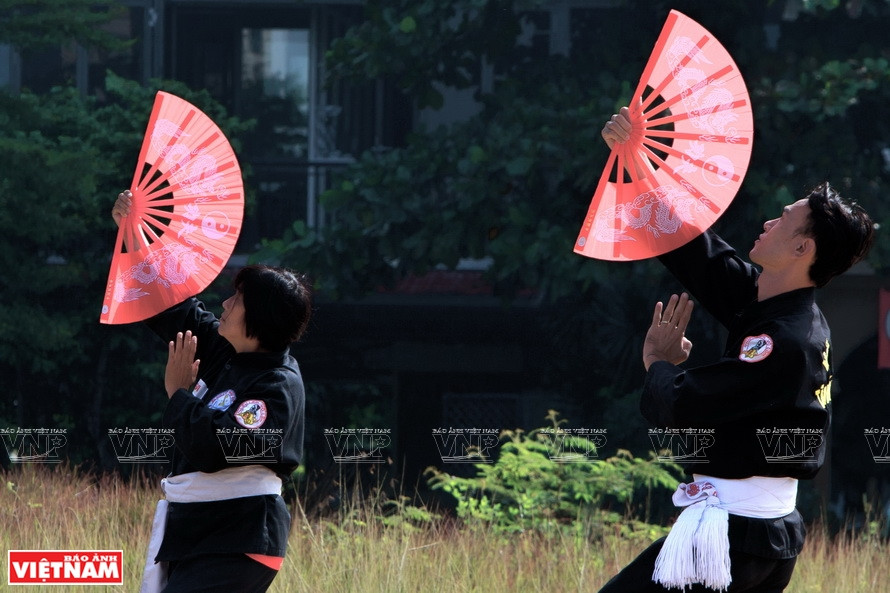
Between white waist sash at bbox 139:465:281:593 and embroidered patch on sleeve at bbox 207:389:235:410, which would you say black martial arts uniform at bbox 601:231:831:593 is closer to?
white waist sash at bbox 139:465:281:593

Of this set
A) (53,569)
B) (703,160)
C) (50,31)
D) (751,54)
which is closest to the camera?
(703,160)

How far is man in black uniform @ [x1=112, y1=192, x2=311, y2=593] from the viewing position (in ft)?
9.17

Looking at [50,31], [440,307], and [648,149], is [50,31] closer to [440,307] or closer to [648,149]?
[440,307]

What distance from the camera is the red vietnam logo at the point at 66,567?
455 cm

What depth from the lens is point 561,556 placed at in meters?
4.95

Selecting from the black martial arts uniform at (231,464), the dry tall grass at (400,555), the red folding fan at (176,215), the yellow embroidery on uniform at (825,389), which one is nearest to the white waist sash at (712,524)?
the yellow embroidery on uniform at (825,389)

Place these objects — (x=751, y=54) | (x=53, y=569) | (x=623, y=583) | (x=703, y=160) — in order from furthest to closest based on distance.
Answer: (x=751, y=54) < (x=53, y=569) < (x=703, y=160) < (x=623, y=583)

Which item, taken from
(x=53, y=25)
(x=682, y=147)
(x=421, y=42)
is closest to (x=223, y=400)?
(x=682, y=147)

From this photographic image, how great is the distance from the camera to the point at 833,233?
2.77 m

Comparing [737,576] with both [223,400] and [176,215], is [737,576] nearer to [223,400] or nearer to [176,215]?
[223,400]

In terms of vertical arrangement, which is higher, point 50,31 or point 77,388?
point 50,31

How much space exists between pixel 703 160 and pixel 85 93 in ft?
23.6

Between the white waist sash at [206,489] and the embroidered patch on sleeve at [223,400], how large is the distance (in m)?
0.15

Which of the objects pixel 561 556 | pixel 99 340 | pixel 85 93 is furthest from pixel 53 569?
pixel 85 93
